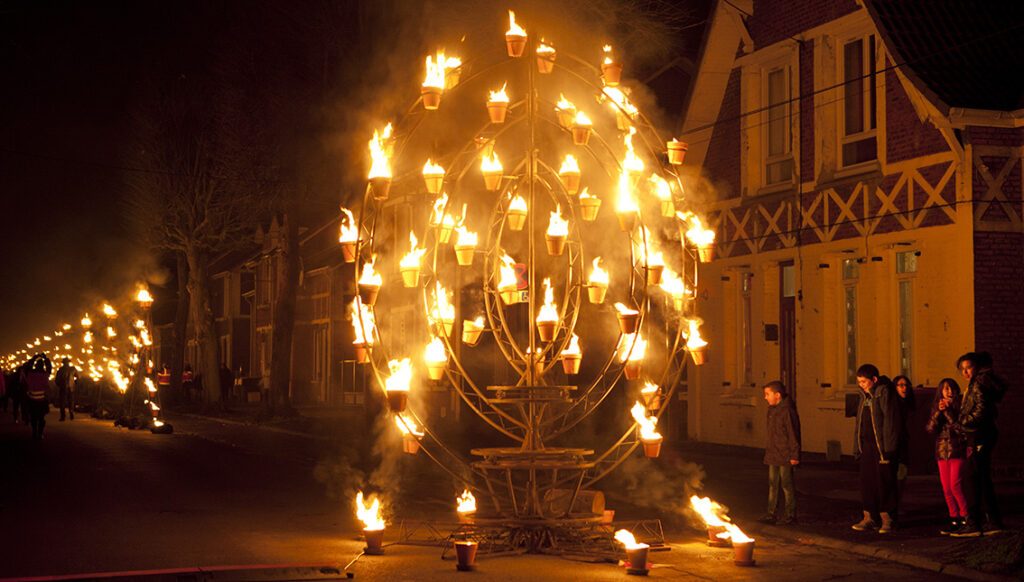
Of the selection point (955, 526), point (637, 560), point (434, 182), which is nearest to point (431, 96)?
point (434, 182)

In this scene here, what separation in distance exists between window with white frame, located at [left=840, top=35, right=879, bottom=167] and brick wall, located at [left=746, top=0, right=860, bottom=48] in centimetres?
65

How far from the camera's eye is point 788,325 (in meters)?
22.5

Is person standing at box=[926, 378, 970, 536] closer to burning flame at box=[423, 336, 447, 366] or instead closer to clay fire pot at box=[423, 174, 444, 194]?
burning flame at box=[423, 336, 447, 366]

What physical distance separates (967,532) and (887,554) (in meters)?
1.38

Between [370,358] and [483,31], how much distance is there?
12.1 meters

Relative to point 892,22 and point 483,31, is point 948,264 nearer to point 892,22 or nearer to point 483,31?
point 892,22

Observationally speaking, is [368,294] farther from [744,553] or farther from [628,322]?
[744,553]

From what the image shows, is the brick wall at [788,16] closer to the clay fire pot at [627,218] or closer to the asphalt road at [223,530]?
the asphalt road at [223,530]

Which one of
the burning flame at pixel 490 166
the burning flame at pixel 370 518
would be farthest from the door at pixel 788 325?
the burning flame at pixel 370 518

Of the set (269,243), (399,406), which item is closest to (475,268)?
(399,406)

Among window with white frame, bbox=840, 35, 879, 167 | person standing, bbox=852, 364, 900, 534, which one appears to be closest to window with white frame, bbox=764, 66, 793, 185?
window with white frame, bbox=840, 35, 879, 167

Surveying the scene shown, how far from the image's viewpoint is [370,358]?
36.9ft

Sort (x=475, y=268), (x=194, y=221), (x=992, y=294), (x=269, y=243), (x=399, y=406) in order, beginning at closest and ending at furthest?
(x=399, y=406)
(x=992, y=294)
(x=475, y=268)
(x=194, y=221)
(x=269, y=243)

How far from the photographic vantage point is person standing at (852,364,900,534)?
492 inches
